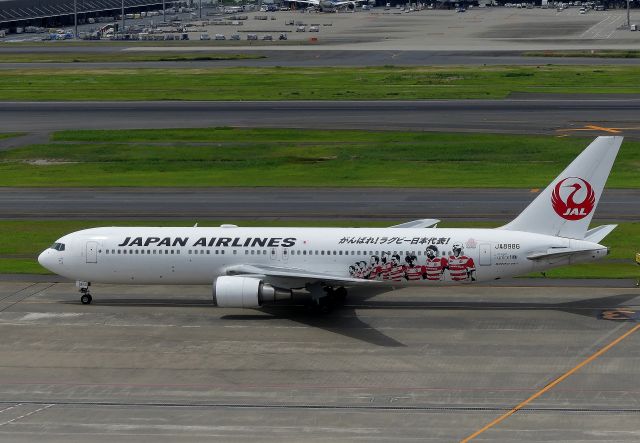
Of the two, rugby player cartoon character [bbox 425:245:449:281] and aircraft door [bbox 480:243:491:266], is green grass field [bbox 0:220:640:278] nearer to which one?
aircraft door [bbox 480:243:491:266]

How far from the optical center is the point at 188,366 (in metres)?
49.3

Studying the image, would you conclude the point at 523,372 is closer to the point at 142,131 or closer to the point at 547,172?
the point at 547,172

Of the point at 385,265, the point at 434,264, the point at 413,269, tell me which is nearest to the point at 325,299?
the point at 385,265

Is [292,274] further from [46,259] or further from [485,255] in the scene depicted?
[46,259]

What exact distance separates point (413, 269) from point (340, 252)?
3.94 metres

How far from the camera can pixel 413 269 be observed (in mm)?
56969

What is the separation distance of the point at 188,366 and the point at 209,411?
246 inches

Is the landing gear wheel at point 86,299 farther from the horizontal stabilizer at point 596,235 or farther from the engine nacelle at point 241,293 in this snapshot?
the horizontal stabilizer at point 596,235

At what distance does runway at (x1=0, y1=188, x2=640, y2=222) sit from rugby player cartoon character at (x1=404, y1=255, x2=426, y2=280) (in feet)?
76.7

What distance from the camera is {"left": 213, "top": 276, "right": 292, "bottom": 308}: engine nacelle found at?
54.9 m

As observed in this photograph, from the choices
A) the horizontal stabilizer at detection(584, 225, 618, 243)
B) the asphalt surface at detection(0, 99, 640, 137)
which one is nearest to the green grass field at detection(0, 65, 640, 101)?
the asphalt surface at detection(0, 99, 640, 137)

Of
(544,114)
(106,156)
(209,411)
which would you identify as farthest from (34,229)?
(544,114)

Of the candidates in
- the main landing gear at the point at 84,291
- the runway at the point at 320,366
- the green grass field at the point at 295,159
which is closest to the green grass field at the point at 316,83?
the green grass field at the point at 295,159

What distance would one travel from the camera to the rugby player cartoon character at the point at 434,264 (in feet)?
186
